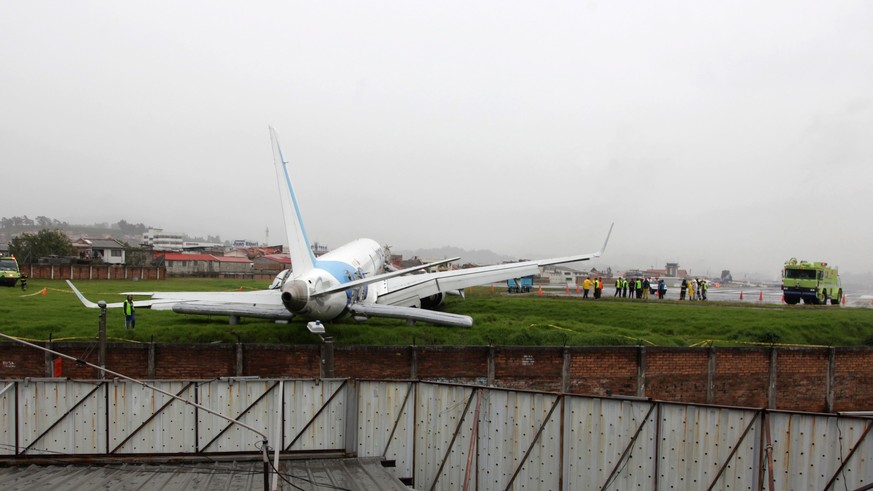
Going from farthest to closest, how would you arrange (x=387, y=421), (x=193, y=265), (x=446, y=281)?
(x=193, y=265) < (x=446, y=281) < (x=387, y=421)

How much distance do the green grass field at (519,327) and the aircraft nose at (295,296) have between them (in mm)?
2725

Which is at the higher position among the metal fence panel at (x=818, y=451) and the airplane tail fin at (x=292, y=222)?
the airplane tail fin at (x=292, y=222)

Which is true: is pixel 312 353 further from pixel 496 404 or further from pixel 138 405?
pixel 496 404

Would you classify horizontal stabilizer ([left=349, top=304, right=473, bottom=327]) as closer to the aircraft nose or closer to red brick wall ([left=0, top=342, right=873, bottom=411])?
red brick wall ([left=0, top=342, right=873, bottom=411])

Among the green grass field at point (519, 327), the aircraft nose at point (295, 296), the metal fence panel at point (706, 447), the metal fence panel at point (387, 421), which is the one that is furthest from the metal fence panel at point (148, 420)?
the green grass field at point (519, 327)

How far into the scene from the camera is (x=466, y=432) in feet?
37.1

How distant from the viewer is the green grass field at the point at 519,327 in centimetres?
2294

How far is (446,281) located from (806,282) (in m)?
27.5

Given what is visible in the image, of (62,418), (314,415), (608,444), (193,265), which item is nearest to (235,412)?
(314,415)

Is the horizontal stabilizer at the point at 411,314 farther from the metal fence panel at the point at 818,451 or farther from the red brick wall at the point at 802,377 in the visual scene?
the metal fence panel at the point at 818,451

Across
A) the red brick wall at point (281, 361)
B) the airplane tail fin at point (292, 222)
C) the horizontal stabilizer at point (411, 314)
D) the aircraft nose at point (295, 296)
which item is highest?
the airplane tail fin at point (292, 222)

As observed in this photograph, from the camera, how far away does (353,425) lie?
1198 cm

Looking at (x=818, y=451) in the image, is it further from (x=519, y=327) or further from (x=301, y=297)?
(x=519, y=327)

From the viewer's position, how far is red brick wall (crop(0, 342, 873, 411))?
1927cm
